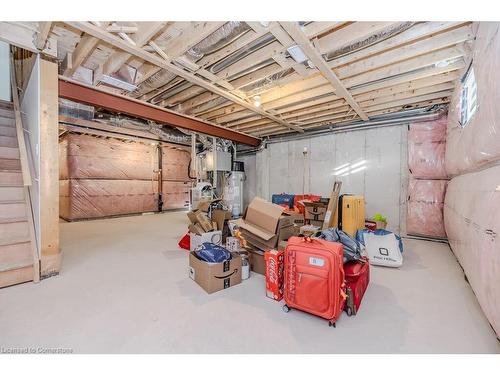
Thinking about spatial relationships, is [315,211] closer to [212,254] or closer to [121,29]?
[212,254]

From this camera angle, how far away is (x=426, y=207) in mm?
4512

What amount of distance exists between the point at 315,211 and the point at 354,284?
3.05m

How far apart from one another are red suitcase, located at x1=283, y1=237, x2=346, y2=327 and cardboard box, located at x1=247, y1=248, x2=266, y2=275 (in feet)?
2.73

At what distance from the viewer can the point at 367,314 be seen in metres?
1.99

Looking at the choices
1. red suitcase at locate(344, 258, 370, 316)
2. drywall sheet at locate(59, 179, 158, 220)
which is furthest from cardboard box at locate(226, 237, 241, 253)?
drywall sheet at locate(59, 179, 158, 220)

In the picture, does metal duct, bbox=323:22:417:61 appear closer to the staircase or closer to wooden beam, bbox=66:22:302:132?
wooden beam, bbox=66:22:302:132

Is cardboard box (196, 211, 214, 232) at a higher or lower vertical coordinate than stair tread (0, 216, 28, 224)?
lower

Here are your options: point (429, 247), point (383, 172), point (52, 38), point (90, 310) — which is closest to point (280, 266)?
point (90, 310)

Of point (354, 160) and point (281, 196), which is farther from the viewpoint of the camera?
point (281, 196)

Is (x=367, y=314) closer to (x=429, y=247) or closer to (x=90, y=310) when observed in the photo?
(x=90, y=310)

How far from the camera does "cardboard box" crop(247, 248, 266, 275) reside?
9.34 feet

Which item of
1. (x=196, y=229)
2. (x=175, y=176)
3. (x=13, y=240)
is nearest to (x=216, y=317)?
(x=196, y=229)

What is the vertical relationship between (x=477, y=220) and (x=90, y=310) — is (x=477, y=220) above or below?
above

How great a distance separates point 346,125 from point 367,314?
4839mm
